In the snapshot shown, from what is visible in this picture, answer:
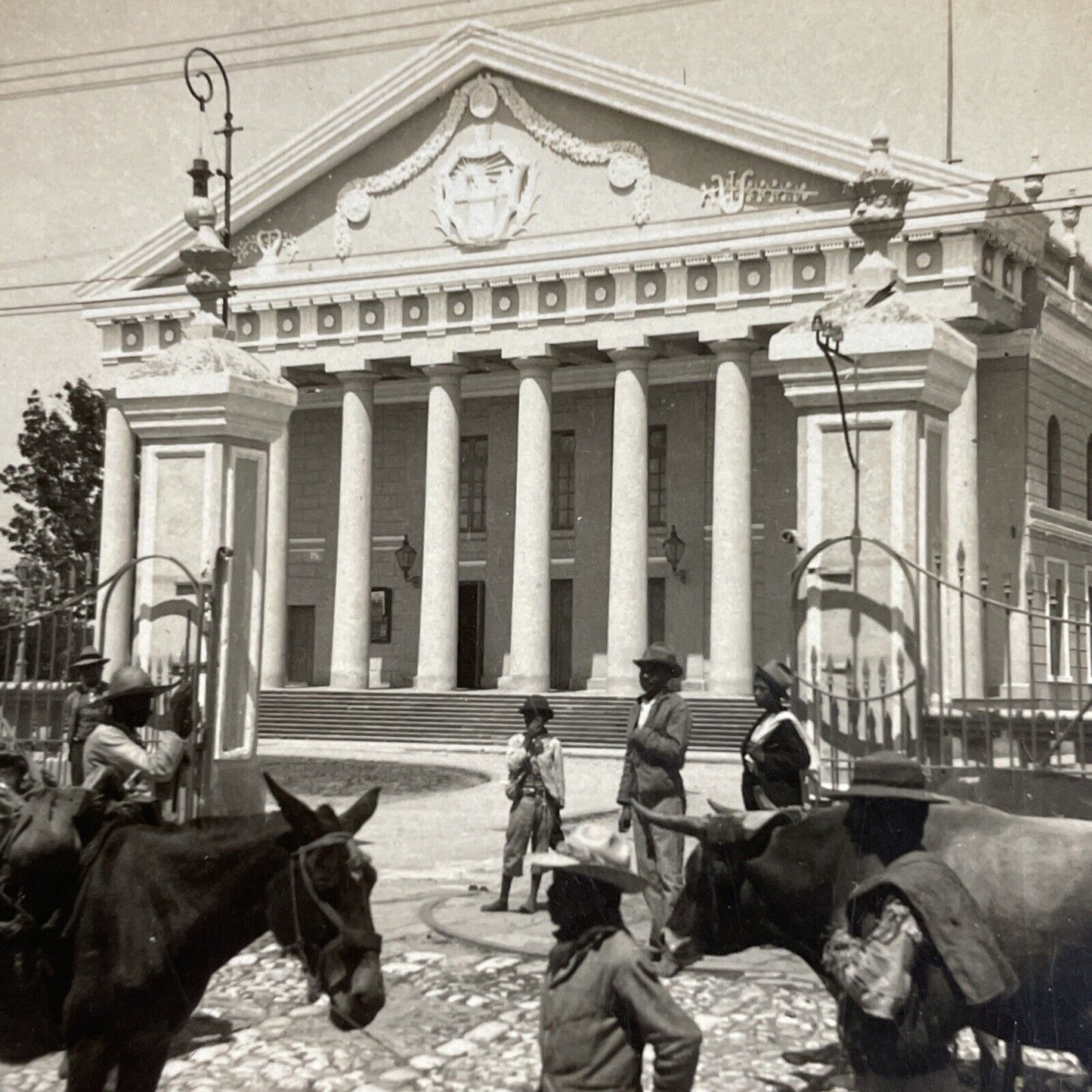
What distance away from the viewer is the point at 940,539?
8609 mm

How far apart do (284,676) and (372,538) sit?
188 inches

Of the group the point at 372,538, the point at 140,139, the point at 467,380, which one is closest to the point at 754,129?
the point at 467,380

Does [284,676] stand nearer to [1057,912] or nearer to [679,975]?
[679,975]

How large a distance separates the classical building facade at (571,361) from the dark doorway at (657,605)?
6 centimetres

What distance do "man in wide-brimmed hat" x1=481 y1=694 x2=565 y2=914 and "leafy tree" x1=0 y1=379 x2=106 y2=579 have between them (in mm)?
27311

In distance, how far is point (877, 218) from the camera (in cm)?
853

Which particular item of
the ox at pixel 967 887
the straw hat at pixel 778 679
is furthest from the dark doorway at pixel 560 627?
the ox at pixel 967 887

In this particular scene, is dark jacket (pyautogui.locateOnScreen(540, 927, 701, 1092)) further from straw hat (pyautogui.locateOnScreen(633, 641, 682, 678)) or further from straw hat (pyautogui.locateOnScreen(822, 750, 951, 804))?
straw hat (pyautogui.locateOnScreen(633, 641, 682, 678))

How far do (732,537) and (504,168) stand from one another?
10.2 meters

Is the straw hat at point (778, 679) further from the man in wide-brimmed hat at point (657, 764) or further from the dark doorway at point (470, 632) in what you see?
the dark doorway at point (470, 632)

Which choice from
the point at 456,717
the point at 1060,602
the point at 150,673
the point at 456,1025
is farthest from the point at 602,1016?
the point at 1060,602

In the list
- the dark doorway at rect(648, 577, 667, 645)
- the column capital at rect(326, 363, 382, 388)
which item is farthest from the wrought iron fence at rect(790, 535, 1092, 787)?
the column capital at rect(326, 363, 382, 388)

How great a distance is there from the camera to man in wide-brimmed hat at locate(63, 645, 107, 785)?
858 cm

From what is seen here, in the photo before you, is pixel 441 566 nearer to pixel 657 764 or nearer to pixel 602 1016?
pixel 657 764
